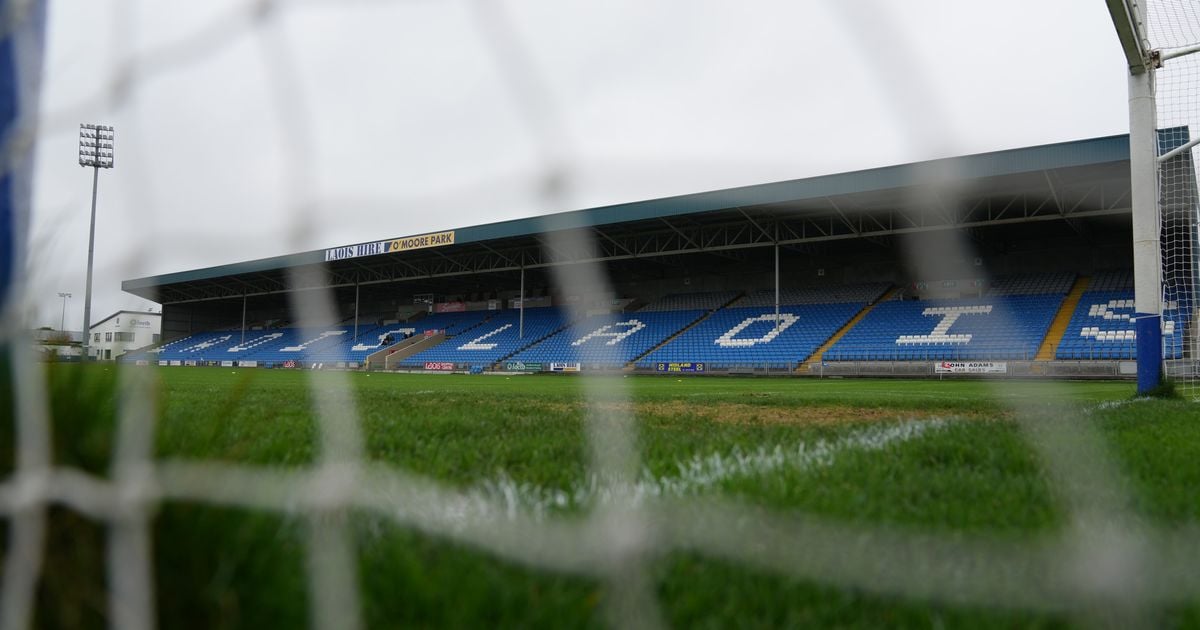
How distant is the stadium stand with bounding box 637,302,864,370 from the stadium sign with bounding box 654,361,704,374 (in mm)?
165

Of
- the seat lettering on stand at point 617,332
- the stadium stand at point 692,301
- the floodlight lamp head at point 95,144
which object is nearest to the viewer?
the floodlight lamp head at point 95,144

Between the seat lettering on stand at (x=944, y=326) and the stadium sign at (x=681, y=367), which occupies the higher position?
the seat lettering on stand at (x=944, y=326)

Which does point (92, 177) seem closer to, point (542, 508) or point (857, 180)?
point (542, 508)

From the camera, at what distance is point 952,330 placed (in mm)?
15633

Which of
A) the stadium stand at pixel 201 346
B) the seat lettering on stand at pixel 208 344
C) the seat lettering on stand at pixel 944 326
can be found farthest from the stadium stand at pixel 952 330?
the seat lettering on stand at pixel 208 344

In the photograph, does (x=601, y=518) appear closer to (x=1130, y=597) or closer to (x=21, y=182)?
(x=1130, y=597)

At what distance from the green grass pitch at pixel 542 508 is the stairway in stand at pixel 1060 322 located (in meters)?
12.1

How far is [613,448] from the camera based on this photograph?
2.65 m

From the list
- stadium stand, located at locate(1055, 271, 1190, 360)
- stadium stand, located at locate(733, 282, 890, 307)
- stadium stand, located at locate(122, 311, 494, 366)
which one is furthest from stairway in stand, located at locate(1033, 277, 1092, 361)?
stadium stand, located at locate(122, 311, 494, 366)

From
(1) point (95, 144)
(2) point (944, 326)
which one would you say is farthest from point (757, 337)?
(1) point (95, 144)

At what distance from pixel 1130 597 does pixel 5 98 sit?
1.80 meters

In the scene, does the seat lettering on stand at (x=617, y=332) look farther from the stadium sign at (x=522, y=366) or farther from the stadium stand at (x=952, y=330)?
the stadium stand at (x=952, y=330)

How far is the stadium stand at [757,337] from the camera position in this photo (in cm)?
1680

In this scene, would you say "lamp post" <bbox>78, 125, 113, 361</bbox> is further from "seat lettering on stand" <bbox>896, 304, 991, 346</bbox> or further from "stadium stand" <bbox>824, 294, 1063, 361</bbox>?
"seat lettering on stand" <bbox>896, 304, 991, 346</bbox>
